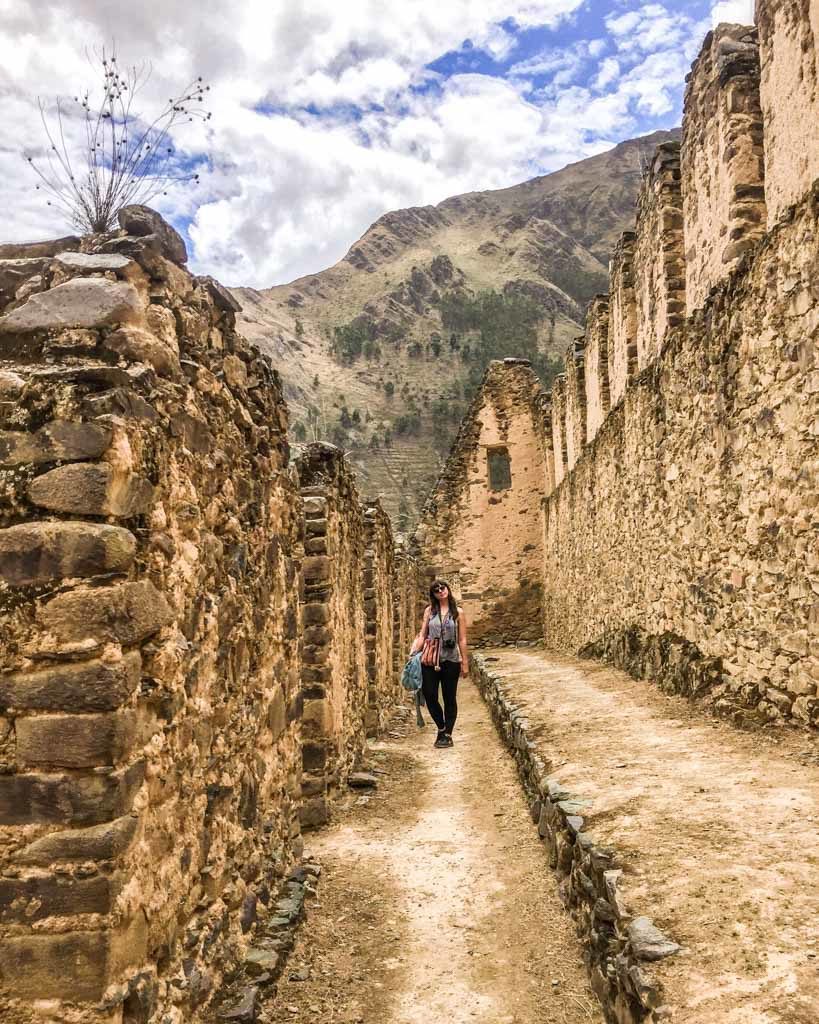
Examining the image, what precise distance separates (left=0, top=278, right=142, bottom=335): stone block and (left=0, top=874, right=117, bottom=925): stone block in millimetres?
1470

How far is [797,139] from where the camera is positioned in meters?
5.60

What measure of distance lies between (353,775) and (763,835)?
366 cm

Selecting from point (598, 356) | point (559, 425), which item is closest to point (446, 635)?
point (598, 356)

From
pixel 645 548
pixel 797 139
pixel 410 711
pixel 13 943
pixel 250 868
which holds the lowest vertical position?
pixel 410 711

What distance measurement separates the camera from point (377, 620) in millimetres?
9227

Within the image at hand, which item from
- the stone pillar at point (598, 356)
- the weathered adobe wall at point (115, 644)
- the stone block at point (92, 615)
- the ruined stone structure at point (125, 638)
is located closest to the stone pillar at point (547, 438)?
the stone pillar at point (598, 356)

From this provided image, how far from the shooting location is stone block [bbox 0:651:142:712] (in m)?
2.11

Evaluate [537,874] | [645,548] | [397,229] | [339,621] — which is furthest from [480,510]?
[397,229]

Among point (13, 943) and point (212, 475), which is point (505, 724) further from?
point (13, 943)

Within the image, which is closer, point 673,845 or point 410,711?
point 673,845

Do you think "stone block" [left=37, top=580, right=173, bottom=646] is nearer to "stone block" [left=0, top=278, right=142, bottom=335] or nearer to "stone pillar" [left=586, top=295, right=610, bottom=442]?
"stone block" [left=0, top=278, right=142, bottom=335]

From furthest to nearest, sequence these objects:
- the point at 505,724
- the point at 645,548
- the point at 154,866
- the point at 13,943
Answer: the point at 645,548 → the point at 505,724 → the point at 154,866 → the point at 13,943

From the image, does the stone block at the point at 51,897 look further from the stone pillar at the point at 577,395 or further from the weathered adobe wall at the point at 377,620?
the stone pillar at the point at 577,395

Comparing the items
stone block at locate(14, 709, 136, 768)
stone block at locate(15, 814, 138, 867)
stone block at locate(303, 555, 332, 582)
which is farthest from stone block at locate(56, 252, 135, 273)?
stone block at locate(303, 555, 332, 582)
